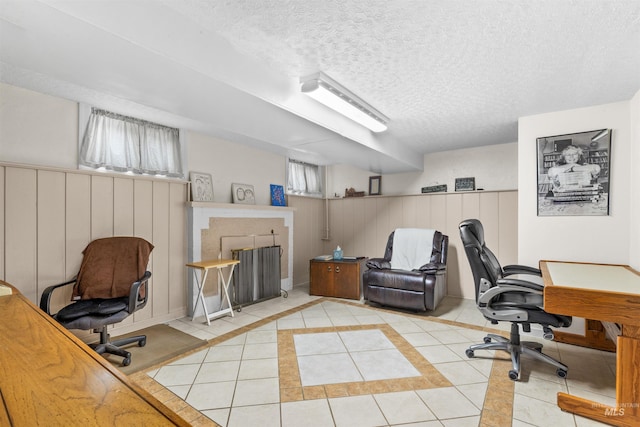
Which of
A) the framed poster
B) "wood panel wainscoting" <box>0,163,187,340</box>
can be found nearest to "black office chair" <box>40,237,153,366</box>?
"wood panel wainscoting" <box>0,163,187,340</box>

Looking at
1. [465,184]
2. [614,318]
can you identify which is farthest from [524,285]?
[465,184]

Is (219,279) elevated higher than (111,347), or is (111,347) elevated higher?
(219,279)

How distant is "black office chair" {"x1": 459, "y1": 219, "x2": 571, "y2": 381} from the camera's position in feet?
7.28

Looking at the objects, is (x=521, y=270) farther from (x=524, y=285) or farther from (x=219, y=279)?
(x=219, y=279)

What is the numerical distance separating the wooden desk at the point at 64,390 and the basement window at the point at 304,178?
4.45 metres

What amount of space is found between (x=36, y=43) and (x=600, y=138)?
434cm

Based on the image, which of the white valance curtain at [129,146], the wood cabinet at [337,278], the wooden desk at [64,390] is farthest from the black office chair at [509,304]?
the white valance curtain at [129,146]

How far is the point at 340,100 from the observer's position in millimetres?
2588

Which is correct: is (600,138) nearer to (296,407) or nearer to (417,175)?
(417,175)

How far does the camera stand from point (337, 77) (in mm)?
2340

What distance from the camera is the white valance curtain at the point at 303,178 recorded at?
541cm

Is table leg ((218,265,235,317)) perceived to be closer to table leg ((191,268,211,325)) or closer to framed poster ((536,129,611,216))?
table leg ((191,268,211,325))

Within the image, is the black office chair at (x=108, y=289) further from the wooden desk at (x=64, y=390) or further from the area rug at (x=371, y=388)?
the wooden desk at (x=64, y=390)

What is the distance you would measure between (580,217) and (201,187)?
13.7 ft
